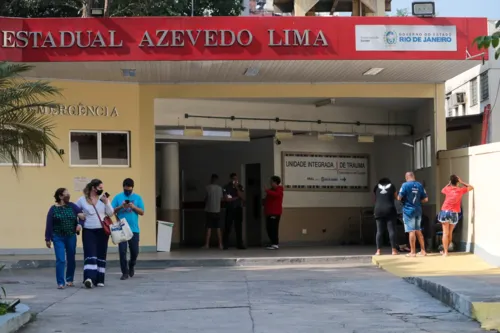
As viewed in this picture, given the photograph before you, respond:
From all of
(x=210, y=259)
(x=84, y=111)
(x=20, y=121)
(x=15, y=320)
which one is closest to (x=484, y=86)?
(x=210, y=259)

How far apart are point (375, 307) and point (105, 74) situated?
9.27 m

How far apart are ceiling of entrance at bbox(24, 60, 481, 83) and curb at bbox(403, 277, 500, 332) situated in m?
6.72

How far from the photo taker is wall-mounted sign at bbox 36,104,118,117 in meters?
17.2

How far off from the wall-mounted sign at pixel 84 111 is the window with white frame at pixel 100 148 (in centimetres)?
41

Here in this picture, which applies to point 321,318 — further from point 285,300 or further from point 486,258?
point 486,258

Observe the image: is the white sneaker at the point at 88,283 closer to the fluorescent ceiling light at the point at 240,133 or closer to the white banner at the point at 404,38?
the white banner at the point at 404,38

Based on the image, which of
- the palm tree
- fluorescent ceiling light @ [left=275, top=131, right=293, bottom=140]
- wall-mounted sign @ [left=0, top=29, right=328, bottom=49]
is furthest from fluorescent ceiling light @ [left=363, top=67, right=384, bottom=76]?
the palm tree

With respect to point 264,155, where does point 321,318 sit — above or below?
below

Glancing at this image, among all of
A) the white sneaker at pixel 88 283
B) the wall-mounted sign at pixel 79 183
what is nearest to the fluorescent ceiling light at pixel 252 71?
the wall-mounted sign at pixel 79 183

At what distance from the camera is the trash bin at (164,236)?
59.1ft

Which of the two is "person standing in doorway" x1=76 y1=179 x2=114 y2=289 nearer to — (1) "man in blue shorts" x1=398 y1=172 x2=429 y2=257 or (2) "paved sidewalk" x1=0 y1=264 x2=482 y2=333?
(2) "paved sidewalk" x1=0 y1=264 x2=482 y2=333

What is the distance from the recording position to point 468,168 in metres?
16.3

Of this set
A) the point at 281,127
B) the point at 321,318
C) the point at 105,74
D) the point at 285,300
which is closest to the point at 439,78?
the point at 281,127

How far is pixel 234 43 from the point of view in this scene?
15914mm
